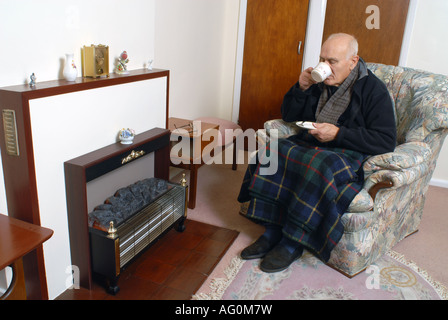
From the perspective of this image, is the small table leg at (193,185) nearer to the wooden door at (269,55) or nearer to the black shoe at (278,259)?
the black shoe at (278,259)

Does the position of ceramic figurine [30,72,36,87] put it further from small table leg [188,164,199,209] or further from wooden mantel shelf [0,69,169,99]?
small table leg [188,164,199,209]

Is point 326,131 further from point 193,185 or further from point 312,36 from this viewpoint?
point 312,36

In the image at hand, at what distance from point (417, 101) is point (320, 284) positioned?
3.65 feet

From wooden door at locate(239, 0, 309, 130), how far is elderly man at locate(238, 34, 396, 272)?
1.31 metres

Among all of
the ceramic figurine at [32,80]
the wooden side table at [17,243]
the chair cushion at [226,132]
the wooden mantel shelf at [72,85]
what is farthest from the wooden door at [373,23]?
the wooden side table at [17,243]

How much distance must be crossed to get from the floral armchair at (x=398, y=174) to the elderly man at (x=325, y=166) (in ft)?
0.23

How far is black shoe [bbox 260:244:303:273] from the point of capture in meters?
1.84

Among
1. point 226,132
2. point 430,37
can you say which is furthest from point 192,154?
point 430,37

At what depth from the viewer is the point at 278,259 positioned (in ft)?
6.15

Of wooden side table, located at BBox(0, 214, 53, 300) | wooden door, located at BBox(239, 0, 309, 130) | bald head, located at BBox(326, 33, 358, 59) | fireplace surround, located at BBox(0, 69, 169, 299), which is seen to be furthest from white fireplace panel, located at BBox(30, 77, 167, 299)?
wooden door, located at BBox(239, 0, 309, 130)

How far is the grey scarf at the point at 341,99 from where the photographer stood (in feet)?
6.45
